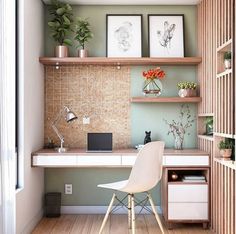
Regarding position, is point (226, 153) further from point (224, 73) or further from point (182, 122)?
point (182, 122)

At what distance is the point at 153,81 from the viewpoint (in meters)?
4.51

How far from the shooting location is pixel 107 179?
4.73m

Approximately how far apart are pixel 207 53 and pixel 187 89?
0.50 metres

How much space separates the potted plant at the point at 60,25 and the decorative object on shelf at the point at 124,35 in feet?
1.63

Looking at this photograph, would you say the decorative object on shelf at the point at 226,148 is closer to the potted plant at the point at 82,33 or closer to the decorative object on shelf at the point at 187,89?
the decorative object on shelf at the point at 187,89

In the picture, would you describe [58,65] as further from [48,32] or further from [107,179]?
[107,179]

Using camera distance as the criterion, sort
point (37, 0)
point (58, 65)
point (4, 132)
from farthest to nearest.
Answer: point (58, 65), point (37, 0), point (4, 132)

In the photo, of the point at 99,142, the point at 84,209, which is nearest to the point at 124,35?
the point at 99,142

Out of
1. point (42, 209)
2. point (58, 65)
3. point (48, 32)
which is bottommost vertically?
point (42, 209)

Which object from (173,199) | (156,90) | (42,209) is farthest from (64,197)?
(156,90)

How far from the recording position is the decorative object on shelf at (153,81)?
4.43m

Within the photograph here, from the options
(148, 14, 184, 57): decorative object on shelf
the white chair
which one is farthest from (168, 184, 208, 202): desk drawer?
(148, 14, 184, 57): decorative object on shelf

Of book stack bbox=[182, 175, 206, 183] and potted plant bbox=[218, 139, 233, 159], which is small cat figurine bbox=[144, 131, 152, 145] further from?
potted plant bbox=[218, 139, 233, 159]

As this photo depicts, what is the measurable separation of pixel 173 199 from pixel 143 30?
81.7 inches
